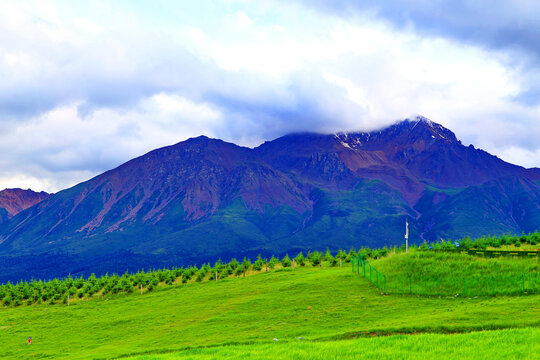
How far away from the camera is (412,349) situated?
31.4 metres

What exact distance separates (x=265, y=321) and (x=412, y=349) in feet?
86.6

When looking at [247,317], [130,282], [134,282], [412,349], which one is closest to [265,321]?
[247,317]

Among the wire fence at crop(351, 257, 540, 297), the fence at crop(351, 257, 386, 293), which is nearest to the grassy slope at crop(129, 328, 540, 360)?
the wire fence at crop(351, 257, 540, 297)

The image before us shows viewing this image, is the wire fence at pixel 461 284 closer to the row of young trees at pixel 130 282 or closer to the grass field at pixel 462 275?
the grass field at pixel 462 275

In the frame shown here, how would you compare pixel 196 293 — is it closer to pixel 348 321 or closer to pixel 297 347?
pixel 348 321

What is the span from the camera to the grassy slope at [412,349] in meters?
29.1

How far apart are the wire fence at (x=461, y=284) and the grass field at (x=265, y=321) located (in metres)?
2.17

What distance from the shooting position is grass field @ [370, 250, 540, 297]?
57250 mm

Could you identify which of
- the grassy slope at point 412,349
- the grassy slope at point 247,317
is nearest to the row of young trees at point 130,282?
the grassy slope at point 247,317

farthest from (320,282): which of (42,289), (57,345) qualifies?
(42,289)

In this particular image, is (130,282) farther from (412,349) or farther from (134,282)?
(412,349)

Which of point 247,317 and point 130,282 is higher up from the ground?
A: point 130,282

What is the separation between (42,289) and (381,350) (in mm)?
101038

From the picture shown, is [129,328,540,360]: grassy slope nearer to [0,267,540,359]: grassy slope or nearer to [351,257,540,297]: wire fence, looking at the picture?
[0,267,540,359]: grassy slope
